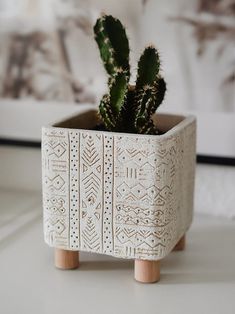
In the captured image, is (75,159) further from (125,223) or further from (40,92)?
(40,92)

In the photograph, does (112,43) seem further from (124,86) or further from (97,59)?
(97,59)

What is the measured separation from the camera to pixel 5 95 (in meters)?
1.14

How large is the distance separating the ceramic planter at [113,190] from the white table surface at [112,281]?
0.04 meters

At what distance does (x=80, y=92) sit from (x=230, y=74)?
10.0 inches

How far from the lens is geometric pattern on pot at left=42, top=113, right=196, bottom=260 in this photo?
771 mm

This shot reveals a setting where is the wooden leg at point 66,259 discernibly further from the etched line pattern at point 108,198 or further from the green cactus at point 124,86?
the green cactus at point 124,86

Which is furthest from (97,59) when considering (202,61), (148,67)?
(148,67)

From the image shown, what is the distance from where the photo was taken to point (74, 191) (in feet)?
2.64

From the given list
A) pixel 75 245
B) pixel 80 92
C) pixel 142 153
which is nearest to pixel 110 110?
pixel 142 153

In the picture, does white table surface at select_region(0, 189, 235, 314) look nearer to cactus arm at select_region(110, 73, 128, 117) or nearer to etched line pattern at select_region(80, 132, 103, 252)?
etched line pattern at select_region(80, 132, 103, 252)

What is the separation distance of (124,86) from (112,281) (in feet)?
0.81

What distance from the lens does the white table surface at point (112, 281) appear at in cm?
75

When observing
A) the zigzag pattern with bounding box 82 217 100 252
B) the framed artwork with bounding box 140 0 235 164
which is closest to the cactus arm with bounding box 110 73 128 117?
the zigzag pattern with bounding box 82 217 100 252

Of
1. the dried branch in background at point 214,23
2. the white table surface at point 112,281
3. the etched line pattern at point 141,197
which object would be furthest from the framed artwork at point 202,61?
the etched line pattern at point 141,197
